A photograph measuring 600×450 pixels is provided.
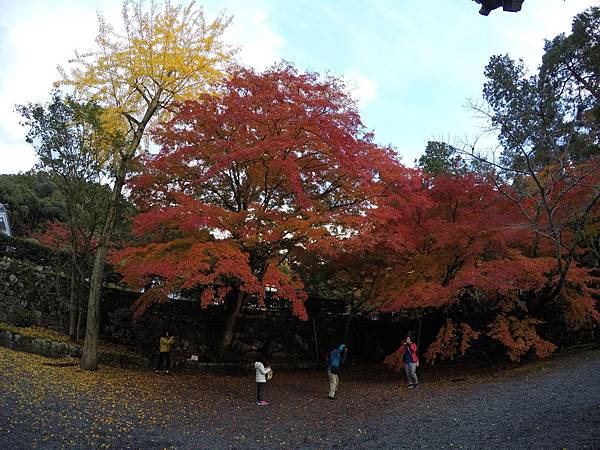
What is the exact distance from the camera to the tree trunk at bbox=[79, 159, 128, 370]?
11.2 metres

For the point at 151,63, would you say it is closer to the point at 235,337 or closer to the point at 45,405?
the point at 45,405

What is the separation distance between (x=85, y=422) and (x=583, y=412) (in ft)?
26.2

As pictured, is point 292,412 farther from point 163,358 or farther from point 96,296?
point 96,296

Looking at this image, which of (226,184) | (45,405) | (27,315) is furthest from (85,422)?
(27,315)

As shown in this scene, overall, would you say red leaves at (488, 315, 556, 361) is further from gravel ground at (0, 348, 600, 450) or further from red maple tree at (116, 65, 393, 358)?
red maple tree at (116, 65, 393, 358)

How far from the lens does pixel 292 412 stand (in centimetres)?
959

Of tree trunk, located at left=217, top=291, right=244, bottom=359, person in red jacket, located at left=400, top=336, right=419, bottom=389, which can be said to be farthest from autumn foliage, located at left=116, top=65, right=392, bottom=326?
person in red jacket, located at left=400, top=336, right=419, bottom=389

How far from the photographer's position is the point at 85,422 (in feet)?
22.2

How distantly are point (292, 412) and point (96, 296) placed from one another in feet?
19.3

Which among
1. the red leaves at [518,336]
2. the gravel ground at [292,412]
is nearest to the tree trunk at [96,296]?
the gravel ground at [292,412]

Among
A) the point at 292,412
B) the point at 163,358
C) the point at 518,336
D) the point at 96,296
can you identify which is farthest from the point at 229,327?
the point at 518,336

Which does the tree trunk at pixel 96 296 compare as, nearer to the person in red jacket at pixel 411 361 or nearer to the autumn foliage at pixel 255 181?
the autumn foliage at pixel 255 181

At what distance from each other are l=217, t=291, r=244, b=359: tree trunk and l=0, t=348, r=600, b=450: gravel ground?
2.15 m

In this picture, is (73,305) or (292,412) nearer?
(292,412)
